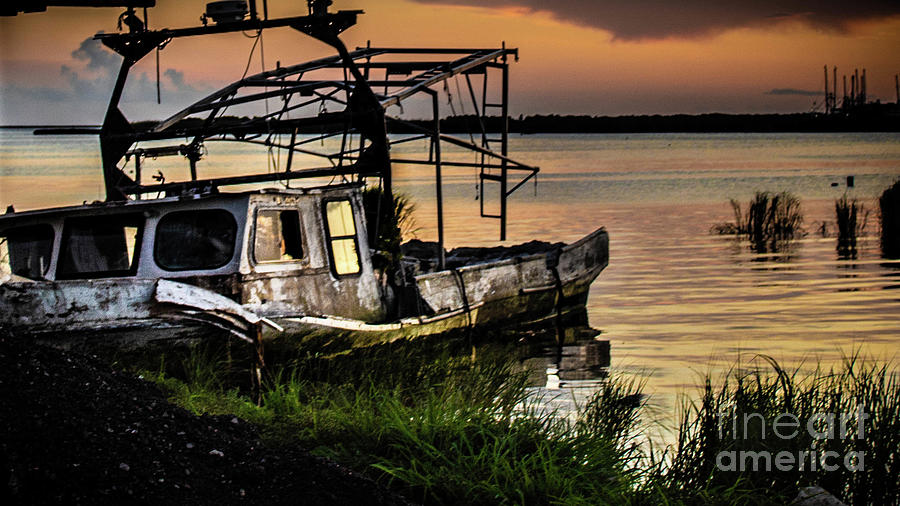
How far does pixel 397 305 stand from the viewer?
12.6m

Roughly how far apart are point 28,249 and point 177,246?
156 centimetres

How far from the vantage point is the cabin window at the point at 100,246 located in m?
10.4

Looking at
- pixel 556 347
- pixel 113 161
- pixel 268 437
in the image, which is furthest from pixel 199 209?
pixel 556 347

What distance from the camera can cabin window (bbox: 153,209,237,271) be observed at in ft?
34.3

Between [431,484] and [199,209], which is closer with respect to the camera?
[431,484]

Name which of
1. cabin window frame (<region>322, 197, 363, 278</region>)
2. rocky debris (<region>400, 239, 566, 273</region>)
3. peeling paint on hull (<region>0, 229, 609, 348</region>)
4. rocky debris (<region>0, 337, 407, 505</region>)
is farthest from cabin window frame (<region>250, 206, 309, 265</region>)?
rocky debris (<region>400, 239, 566, 273</region>)

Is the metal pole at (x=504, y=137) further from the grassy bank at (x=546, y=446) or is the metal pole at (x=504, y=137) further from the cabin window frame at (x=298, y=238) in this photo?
the grassy bank at (x=546, y=446)

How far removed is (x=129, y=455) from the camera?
606 centimetres

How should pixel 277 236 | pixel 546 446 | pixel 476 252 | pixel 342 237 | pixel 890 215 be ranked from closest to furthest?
pixel 546 446 → pixel 277 236 → pixel 342 237 → pixel 476 252 → pixel 890 215

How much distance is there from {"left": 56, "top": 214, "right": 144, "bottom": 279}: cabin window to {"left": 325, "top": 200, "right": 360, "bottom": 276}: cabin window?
2163mm

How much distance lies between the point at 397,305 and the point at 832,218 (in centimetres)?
2918

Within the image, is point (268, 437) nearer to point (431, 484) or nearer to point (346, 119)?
point (431, 484)

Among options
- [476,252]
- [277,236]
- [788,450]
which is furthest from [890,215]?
[788,450]

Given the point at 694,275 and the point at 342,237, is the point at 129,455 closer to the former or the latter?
the point at 342,237
